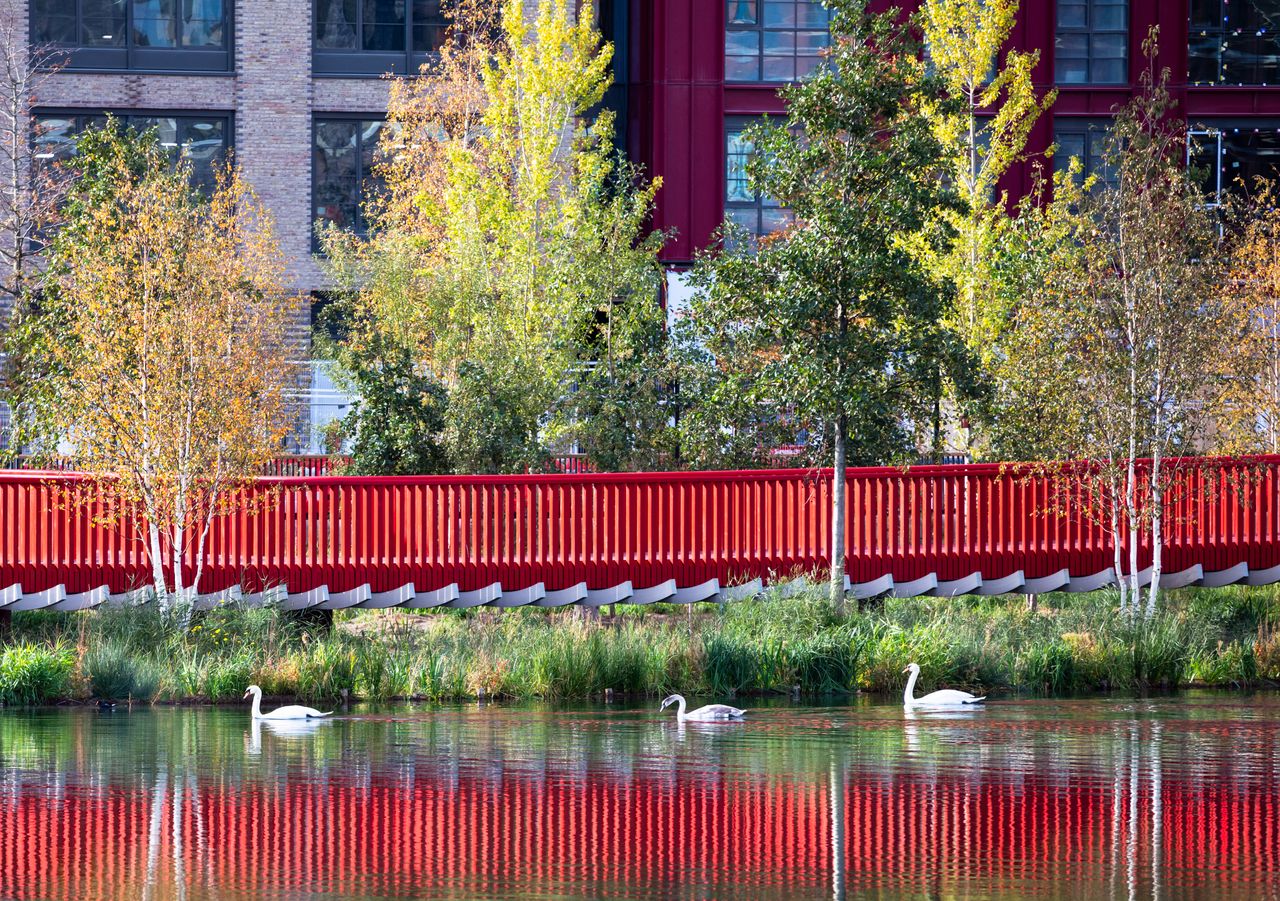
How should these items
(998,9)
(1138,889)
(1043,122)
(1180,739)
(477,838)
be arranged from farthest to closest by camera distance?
(1043,122)
(998,9)
(1180,739)
(477,838)
(1138,889)

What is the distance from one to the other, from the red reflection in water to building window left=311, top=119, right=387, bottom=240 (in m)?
35.6

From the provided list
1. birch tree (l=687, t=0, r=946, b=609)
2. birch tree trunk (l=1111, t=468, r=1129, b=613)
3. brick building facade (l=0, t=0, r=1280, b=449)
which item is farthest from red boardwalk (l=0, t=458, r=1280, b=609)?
brick building facade (l=0, t=0, r=1280, b=449)

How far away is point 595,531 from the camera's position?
25609 mm

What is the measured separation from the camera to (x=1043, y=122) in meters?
50.9

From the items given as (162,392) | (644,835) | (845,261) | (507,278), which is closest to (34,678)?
(162,392)

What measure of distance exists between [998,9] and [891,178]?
38.8 feet

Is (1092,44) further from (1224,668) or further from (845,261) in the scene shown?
(1224,668)

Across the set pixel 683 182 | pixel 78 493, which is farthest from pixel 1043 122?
pixel 78 493

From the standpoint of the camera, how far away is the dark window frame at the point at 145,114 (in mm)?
49812

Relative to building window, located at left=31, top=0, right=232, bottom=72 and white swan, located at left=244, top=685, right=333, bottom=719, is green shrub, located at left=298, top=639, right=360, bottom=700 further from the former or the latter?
building window, located at left=31, top=0, right=232, bottom=72

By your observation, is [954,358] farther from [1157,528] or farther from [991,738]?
[991,738]

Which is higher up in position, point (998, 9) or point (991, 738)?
point (998, 9)

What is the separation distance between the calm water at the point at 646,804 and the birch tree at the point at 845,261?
16.4 feet

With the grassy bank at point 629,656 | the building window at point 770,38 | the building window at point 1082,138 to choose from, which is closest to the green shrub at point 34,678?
the grassy bank at point 629,656
